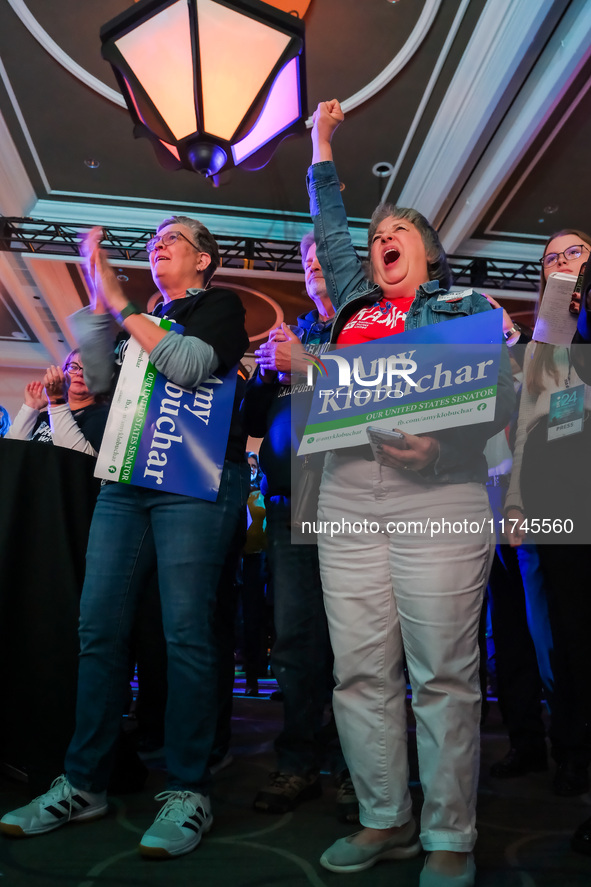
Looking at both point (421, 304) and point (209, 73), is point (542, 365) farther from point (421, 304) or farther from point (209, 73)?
point (209, 73)

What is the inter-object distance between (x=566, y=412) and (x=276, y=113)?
6.82 ft

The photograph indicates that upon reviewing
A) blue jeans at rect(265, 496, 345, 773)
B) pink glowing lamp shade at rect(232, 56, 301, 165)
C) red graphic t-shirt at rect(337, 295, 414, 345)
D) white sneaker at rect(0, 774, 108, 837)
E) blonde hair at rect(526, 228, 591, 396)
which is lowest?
white sneaker at rect(0, 774, 108, 837)

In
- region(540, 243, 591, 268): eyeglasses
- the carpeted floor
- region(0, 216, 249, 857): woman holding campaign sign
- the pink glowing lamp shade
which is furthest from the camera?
the pink glowing lamp shade

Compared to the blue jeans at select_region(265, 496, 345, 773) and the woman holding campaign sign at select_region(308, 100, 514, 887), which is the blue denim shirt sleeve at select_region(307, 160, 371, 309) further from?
the blue jeans at select_region(265, 496, 345, 773)

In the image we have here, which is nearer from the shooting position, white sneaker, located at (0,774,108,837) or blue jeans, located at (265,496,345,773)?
white sneaker, located at (0,774,108,837)

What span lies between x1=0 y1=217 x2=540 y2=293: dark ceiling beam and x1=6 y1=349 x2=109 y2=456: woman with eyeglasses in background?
438cm

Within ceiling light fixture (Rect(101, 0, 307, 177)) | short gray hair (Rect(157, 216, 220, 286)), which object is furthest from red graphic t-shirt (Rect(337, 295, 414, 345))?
ceiling light fixture (Rect(101, 0, 307, 177))

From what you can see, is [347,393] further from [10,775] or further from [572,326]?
[10,775]

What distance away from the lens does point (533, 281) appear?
22.9 feet

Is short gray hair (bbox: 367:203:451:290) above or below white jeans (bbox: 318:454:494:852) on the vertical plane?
above

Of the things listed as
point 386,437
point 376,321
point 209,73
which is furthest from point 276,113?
point 386,437

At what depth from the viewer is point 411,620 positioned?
1.15m

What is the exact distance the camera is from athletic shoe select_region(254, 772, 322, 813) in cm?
142

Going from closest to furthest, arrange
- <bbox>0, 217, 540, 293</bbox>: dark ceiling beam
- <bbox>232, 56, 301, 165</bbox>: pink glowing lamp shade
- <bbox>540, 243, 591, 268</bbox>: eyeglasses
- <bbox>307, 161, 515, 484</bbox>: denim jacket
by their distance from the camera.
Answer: <bbox>307, 161, 515, 484</bbox>: denim jacket < <bbox>540, 243, 591, 268</bbox>: eyeglasses < <bbox>232, 56, 301, 165</bbox>: pink glowing lamp shade < <bbox>0, 217, 540, 293</bbox>: dark ceiling beam
